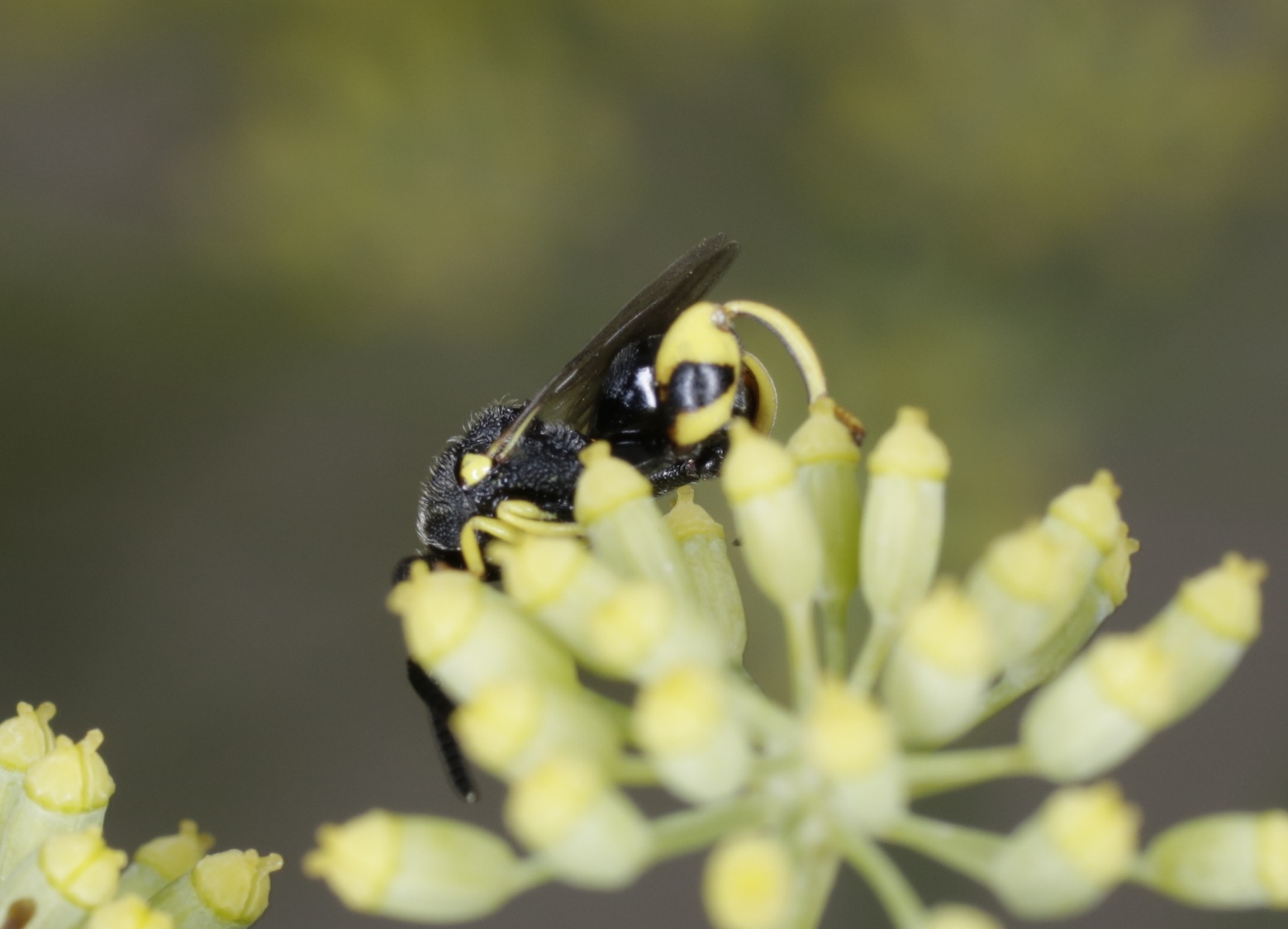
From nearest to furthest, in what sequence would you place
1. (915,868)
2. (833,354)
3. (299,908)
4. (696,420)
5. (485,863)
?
(485,863), (696,420), (915,868), (833,354), (299,908)

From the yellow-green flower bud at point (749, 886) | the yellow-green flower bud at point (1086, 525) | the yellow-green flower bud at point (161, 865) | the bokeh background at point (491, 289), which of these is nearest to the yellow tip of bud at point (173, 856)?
the yellow-green flower bud at point (161, 865)

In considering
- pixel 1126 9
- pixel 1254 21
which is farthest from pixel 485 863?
pixel 1254 21

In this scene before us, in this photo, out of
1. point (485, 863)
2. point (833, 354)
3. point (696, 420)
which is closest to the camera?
point (485, 863)

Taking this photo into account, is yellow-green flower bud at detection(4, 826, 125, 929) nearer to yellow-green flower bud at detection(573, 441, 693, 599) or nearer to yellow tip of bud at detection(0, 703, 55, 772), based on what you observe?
yellow tip of bud at detection(0, 703, 55, 772)

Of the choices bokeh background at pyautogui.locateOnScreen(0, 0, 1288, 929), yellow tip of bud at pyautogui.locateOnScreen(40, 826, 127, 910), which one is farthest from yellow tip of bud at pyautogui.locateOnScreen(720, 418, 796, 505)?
bokeh background at pyautogui.locateOnScreen(0, 0, 1288, 929)

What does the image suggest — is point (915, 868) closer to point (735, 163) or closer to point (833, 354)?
point (833, 354)

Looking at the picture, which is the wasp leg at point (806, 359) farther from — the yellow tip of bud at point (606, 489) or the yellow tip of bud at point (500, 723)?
the yellow tip of bud at point (500, 723)

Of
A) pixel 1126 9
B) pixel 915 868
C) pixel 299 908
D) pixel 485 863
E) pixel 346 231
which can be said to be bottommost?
pixel 299 908
